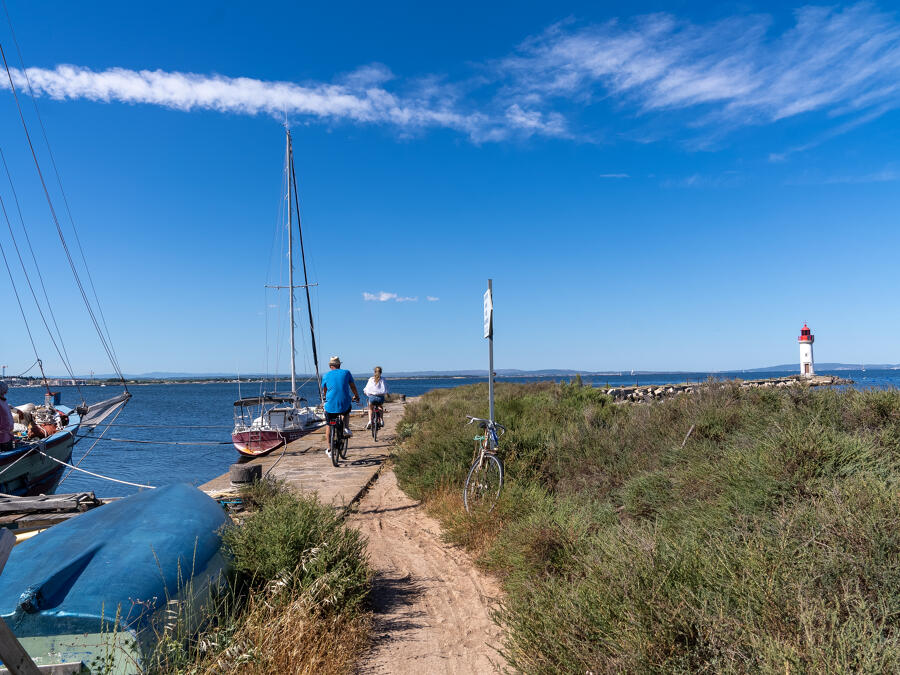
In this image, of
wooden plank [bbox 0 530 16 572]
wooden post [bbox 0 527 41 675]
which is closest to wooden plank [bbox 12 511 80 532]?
wooden plank [bbox 0 530 16 572]

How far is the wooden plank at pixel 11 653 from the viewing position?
1.68 metres

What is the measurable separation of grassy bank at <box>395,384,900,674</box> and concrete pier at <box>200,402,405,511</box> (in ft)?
4.39

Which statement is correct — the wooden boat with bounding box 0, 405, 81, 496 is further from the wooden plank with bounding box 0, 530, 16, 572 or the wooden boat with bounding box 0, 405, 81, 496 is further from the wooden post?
the wooden post

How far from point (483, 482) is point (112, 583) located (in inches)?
160

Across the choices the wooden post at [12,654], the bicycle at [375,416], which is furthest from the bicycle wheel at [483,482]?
the bicycle at [375,416]

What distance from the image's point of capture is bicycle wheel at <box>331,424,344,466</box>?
9953 millimetres

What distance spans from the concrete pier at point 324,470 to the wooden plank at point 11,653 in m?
4.02

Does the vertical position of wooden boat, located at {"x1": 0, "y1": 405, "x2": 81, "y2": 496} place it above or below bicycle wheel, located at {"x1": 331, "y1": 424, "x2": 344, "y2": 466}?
below

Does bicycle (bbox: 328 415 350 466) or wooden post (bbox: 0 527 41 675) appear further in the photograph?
bicycle (bbox: 328 415 350 466)

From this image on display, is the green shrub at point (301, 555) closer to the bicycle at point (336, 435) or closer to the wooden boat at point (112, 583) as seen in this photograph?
the wooden boat at point (112, 583)

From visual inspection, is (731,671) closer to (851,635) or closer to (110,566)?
(851,635)

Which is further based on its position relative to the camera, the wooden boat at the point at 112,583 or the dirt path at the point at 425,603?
the dirt path at the point at 425,603

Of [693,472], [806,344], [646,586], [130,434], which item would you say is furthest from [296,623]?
[806,344]

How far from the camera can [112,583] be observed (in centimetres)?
301
